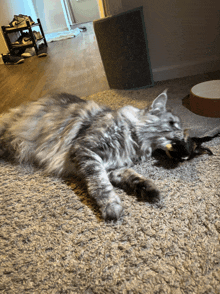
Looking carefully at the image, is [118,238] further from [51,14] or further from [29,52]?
[51,14]

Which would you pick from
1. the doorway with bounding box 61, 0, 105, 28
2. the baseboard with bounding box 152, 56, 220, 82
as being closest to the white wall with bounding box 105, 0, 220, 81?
the baseboard with bounding box 152, 56, 220, 82

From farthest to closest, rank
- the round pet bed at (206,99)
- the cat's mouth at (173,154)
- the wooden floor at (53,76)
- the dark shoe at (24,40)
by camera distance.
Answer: the dark shoe at (24,40) < the wooden floor at (53,76) < the round pet bed at (206,99) < the cat's mouth at (173,154)

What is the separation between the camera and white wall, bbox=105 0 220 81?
2205 mm

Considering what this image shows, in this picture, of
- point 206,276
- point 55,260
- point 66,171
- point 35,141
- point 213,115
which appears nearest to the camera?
point 206,276

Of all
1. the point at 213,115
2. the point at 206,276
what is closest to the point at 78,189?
the point at 206,276

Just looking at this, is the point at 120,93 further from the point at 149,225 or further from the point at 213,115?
the point at 149,225

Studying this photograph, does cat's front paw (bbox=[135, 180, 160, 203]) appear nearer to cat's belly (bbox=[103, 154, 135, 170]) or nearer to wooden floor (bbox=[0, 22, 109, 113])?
cat's belly (bbox=[103, 154, 135, 170])

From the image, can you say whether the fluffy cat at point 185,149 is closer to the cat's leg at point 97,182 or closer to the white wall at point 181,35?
the cat's leg at point 97,182

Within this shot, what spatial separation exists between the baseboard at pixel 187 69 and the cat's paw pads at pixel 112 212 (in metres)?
2.06

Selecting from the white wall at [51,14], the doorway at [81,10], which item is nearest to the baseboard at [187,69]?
the white wall at [51,14]

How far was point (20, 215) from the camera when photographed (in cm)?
107

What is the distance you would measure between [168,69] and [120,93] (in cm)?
70

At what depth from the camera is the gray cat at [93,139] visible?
1.13 meters

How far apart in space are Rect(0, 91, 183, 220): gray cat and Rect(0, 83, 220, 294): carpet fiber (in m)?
0.09
